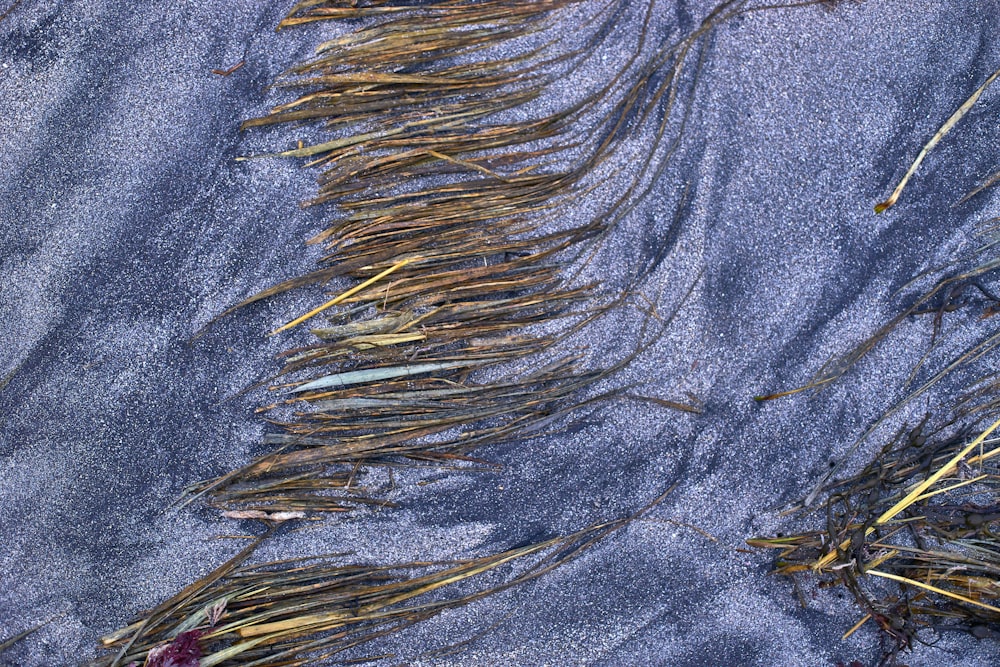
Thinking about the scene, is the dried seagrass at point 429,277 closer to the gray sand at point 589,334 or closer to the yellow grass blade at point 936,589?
the gray sand at point 589,334

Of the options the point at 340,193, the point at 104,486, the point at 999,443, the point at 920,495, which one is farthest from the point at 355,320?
the point at 999,443

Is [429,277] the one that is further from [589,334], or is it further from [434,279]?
[589,334]

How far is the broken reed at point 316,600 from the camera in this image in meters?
1.65

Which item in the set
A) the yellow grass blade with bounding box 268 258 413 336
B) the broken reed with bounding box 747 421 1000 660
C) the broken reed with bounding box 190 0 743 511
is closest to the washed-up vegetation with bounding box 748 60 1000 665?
the broken reed with bounding box 747 421 1000 660

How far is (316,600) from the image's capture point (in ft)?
5.47

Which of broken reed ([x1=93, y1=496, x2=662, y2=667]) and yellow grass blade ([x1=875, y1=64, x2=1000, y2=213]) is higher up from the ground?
yellow grass blade ([x1=875, y1=64, x2=1000, y2=213])

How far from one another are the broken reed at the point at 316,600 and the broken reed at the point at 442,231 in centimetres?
16

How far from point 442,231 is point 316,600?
2.84 ft

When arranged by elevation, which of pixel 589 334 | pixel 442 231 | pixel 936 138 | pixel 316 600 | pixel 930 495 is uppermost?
pixel 936 138

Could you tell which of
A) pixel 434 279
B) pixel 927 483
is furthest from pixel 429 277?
pixel 927 483

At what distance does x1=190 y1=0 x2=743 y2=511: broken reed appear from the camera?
1678mm

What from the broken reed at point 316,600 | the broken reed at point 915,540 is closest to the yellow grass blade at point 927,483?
the broken reed at point 915,540

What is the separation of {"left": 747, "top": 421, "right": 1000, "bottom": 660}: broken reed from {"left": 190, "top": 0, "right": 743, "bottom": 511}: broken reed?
599 millimetres

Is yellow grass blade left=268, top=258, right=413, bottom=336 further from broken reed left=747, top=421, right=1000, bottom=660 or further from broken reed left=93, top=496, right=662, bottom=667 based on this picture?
broken reed left=747, top=421, right=1000, bottom=660
